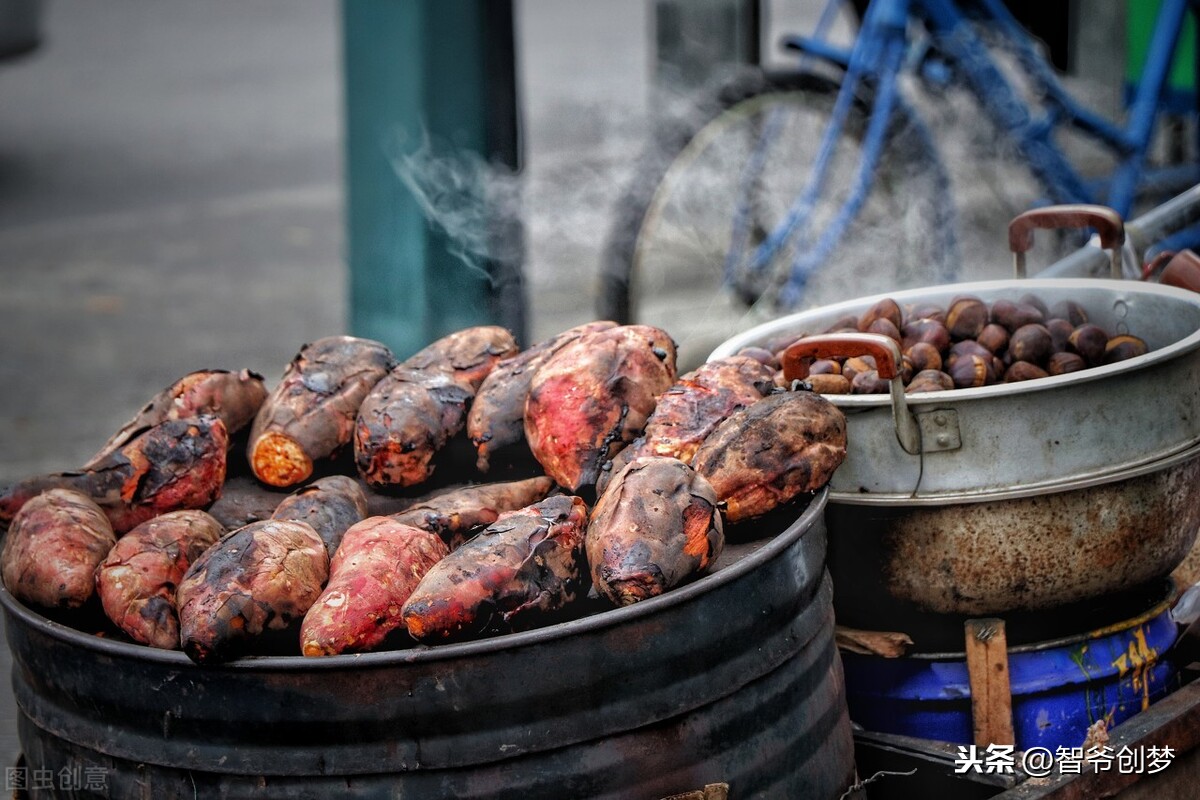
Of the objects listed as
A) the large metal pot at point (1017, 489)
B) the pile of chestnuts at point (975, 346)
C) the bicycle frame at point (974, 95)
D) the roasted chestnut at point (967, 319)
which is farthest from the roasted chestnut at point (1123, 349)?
the bicycle frame at point (974, 95)

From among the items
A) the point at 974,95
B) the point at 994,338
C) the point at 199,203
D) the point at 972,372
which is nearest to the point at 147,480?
the point at 972,372

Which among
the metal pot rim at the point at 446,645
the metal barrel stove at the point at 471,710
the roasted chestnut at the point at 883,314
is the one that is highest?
the roasted chestnut at the point at 883,314

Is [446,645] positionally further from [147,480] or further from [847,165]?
[847,165]

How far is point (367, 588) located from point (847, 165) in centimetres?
316

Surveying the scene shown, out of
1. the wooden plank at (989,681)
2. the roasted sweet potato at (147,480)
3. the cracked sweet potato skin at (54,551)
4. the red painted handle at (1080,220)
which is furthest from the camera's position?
the red painted handle at (1080,220)

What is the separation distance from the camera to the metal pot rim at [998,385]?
1938 mm

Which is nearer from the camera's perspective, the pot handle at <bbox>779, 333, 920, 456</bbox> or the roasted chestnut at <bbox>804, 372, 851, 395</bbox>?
the pot handle at <bbox>779, 333, 920, 456</bbox>

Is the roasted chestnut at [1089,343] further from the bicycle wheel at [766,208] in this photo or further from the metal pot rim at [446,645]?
the bicycle wheel at [766,208]

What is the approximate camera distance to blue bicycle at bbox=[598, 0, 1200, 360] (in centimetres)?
419

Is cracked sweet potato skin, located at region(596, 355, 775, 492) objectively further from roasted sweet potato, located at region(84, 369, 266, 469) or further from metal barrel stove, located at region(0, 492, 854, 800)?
roasted sweet potato, located at region(84, 369, 266, 469)

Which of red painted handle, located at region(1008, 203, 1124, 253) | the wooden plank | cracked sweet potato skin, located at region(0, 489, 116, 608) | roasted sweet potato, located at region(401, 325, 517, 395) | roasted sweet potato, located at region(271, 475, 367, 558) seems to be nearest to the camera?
cracked sweet potato skin, located at region(0, 489, 116, 608)

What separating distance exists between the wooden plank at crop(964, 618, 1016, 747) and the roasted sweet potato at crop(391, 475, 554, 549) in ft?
2.30

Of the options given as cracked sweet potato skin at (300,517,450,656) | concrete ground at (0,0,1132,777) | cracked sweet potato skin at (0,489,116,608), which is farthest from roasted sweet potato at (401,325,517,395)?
concrete ground at (0,0,1132,777)

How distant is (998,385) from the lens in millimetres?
1990
